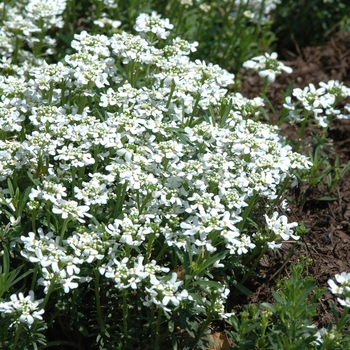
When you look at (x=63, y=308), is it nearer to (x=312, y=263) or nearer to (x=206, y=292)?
(x=206, y=292)

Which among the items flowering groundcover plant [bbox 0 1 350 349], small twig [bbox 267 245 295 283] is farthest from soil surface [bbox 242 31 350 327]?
flowering groundcover plant [bbox 0 1 350 349]

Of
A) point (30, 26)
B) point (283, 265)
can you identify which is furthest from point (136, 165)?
point (30, 26)

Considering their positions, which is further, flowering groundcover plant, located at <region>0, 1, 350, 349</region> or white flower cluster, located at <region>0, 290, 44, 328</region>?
flowering groundcover plant, located at <region>0, 1, 350, 349</region>

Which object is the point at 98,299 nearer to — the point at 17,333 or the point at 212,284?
the point at 17,333

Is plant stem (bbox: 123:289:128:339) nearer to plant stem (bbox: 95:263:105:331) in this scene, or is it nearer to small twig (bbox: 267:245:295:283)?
plant stem (bbox: 95:263:105:331)

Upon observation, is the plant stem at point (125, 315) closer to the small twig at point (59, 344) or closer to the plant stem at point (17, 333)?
the small twig at point (59, 344)

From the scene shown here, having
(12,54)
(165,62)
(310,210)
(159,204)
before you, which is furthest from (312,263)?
(12,54)
